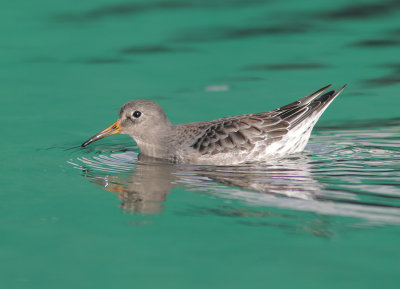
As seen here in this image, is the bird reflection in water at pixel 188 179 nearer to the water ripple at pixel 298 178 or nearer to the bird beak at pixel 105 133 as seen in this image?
the water ripple at pixel 298 178

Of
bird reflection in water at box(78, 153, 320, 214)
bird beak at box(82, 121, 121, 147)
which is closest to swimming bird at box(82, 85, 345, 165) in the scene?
bird beak at box(82, 121, 121, 147)

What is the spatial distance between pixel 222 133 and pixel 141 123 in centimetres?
135

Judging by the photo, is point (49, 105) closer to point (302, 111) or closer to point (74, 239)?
point (302, 111)

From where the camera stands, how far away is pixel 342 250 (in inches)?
280

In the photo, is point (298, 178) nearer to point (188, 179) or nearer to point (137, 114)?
point (188, 179)

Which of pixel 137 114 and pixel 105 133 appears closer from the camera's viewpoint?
pixel 105 133

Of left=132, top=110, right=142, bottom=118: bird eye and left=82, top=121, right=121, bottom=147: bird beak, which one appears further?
left=132, top=110, right=142, bottom=118: bird eye

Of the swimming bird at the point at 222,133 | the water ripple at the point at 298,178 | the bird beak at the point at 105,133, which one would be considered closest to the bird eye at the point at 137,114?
the swimming bird at the point at 222,133

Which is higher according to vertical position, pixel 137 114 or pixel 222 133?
pixel 137 114

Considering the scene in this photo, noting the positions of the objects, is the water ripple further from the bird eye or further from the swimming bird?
the bird eye

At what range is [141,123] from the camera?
11.7m

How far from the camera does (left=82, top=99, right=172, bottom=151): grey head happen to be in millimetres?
11664

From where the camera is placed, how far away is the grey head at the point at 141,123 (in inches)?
459

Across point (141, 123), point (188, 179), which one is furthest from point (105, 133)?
point (188, 179)
